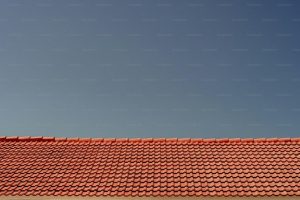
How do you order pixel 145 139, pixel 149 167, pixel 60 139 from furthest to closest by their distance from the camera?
pixel 60 139
pixel 145 139
pixel 149 167

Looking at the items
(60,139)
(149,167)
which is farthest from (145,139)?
(60,139)

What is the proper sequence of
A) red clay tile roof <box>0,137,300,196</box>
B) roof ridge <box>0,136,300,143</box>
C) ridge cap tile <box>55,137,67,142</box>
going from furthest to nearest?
ridge cap tile <box>55,137,67,142</box> < roof ridge <box>0,136,300,143</box> < red clay tile roof <box>0,137,300,196</box>

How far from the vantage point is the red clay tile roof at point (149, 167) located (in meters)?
11.6

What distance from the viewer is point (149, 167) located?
12945 mm

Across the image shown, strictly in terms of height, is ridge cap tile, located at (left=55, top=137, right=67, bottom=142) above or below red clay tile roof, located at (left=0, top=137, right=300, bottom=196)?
below

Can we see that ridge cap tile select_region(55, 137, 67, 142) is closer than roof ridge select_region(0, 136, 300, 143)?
No

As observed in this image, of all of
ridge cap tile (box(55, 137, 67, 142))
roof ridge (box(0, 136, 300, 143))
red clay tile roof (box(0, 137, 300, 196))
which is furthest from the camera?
ridge cap tile (box(55, 137, 67, 142))

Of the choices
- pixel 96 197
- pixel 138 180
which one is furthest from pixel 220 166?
pixel 96 197

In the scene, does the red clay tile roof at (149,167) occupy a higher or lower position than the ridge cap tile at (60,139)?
higher

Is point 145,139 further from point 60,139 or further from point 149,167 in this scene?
point 60,139

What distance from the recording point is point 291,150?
14172mm

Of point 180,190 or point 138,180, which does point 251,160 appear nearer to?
point 180,190

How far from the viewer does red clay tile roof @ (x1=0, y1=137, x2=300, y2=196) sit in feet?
38.1

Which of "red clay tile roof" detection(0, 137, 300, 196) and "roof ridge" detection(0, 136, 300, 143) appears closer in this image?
"red clay tile roof" detection(0, 137, 300, 196)
